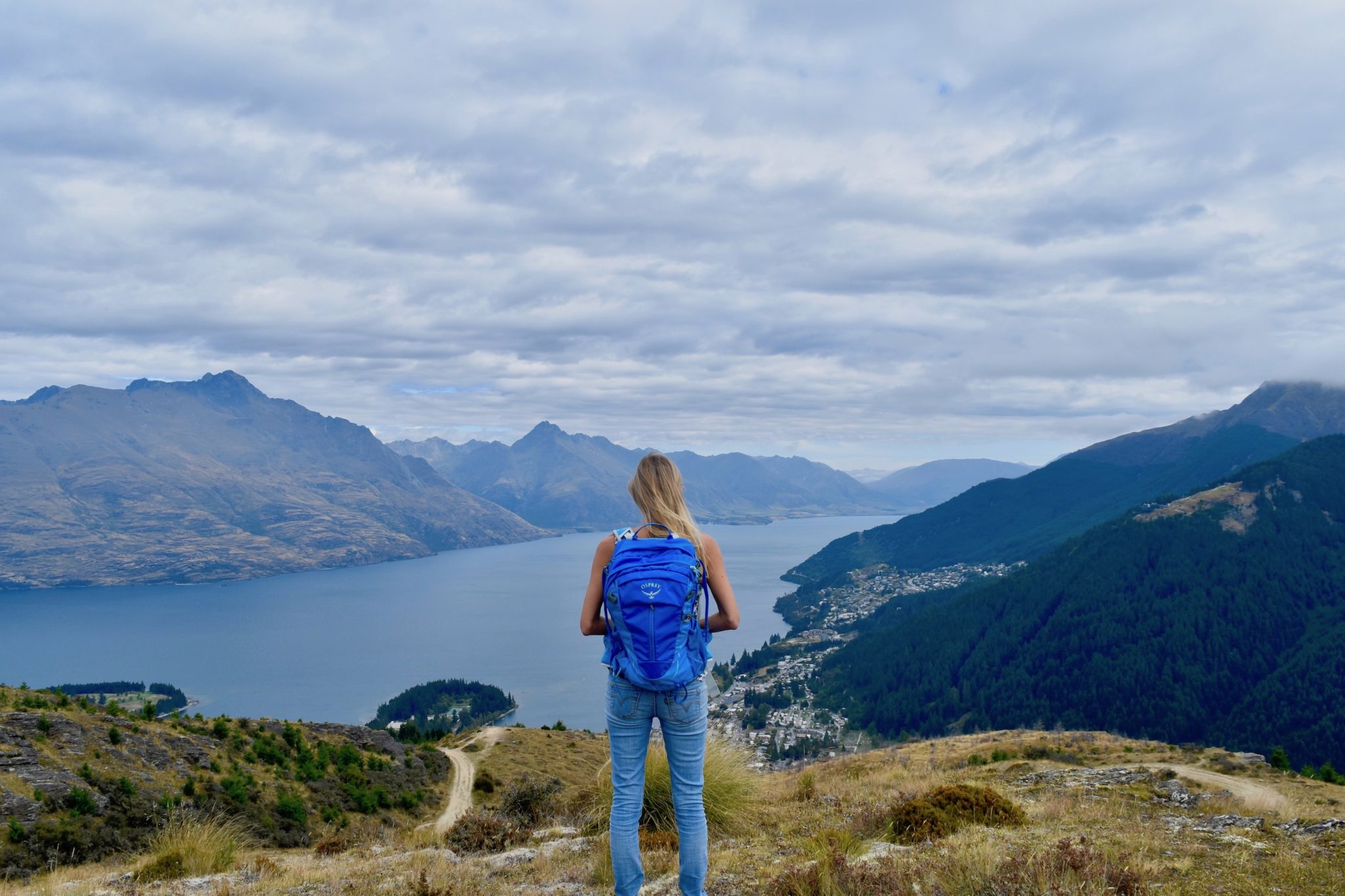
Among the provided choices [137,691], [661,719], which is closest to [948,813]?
[661,719]

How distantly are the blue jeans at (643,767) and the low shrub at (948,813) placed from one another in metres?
3.93

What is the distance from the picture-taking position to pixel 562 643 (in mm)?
159875

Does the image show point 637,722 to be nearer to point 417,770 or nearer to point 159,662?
point 417,770

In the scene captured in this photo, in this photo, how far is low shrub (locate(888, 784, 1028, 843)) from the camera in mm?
7984

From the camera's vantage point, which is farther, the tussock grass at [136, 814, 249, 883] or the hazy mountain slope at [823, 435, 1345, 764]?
the hazy mountain slope at [823, 435, 1345, 764]

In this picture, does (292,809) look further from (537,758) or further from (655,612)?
(655,612)

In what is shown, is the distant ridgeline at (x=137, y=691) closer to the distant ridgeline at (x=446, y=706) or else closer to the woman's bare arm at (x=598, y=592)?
the distant ridgeline at (x=446, y=706)

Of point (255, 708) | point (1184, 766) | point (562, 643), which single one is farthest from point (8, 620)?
point (1184, 766)

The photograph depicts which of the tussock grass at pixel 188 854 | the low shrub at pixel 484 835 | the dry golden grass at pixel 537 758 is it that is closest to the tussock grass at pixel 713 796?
the low shrub at pixel 484 835

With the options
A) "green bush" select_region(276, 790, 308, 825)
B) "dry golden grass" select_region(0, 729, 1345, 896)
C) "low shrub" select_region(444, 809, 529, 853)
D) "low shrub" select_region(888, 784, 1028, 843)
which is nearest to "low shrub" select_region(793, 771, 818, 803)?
"dry golden grass" select_region(0, 729, 1345, 896)

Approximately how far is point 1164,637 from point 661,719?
158798 millimetres

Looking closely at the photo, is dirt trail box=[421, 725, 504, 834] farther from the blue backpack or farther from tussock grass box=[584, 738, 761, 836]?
the blue backpack

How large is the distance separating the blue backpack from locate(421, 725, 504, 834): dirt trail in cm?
1936

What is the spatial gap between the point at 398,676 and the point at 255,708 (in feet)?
81.3
